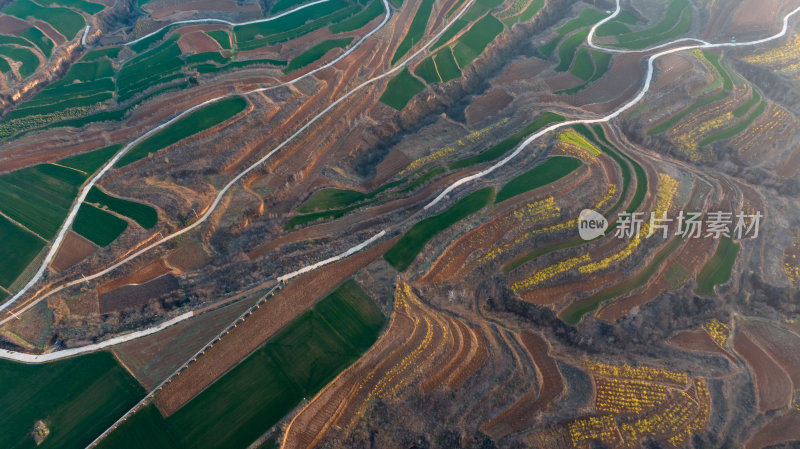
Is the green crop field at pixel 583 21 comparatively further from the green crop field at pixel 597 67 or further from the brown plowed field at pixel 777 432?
the brown plowed field at pixel 777 432

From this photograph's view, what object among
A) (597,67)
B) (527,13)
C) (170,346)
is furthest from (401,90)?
(170,346)

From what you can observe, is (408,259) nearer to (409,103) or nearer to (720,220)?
(409,103)

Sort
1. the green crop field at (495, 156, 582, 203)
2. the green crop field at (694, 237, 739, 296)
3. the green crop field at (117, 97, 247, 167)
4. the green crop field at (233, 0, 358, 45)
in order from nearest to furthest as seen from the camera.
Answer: the green crop field at (694, 237, 739, 296) < the green crop field at (495, 156, 582, 203) < the green crop field at (117, 97, 247, 167) < the green crop field at (233, 0, 358, 45)

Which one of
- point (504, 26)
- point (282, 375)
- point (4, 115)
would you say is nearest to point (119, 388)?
point (282, 375)

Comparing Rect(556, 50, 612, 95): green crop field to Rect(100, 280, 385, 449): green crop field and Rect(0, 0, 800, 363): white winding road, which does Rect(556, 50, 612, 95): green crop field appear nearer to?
Rect(0, 0, 800, 363): white winding road

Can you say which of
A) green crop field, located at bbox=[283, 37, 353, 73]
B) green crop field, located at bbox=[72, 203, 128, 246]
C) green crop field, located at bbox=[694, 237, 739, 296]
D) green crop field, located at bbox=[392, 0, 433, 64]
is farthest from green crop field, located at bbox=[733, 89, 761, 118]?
green crop field, located at bbox=[72, 203, 128, 246]

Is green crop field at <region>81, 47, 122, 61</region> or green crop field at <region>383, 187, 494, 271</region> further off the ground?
A: green crop field at <region>81, 47, 122, 61</region>
